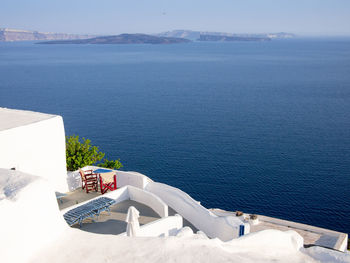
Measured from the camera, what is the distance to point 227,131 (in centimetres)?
4984

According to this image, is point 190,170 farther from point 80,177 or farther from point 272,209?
point 80,177

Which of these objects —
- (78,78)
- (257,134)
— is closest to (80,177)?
(257,134)

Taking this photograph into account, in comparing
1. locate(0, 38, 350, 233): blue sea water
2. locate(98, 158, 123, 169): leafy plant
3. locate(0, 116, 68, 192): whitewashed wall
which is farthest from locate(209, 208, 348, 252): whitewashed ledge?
locate(0, 38, 350, 233): blue sea water

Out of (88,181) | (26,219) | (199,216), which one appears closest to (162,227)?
(199,216)

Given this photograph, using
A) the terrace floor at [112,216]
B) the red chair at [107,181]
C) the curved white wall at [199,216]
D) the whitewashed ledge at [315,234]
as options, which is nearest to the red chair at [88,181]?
the terrace floor at [112,216]

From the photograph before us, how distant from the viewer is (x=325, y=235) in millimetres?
17766

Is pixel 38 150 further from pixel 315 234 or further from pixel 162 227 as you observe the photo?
pixel 315 234

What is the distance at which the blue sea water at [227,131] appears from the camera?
34406 millimetres

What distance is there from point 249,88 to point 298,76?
2331 centimetres

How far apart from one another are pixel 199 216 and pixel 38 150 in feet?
21.2

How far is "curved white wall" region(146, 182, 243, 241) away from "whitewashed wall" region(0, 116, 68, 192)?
369 cm

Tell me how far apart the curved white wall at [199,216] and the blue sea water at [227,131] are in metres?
18.1

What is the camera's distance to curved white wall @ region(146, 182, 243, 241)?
1231 cm

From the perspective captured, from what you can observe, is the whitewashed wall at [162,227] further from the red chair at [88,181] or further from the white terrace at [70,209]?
the red chair at [88,181]
